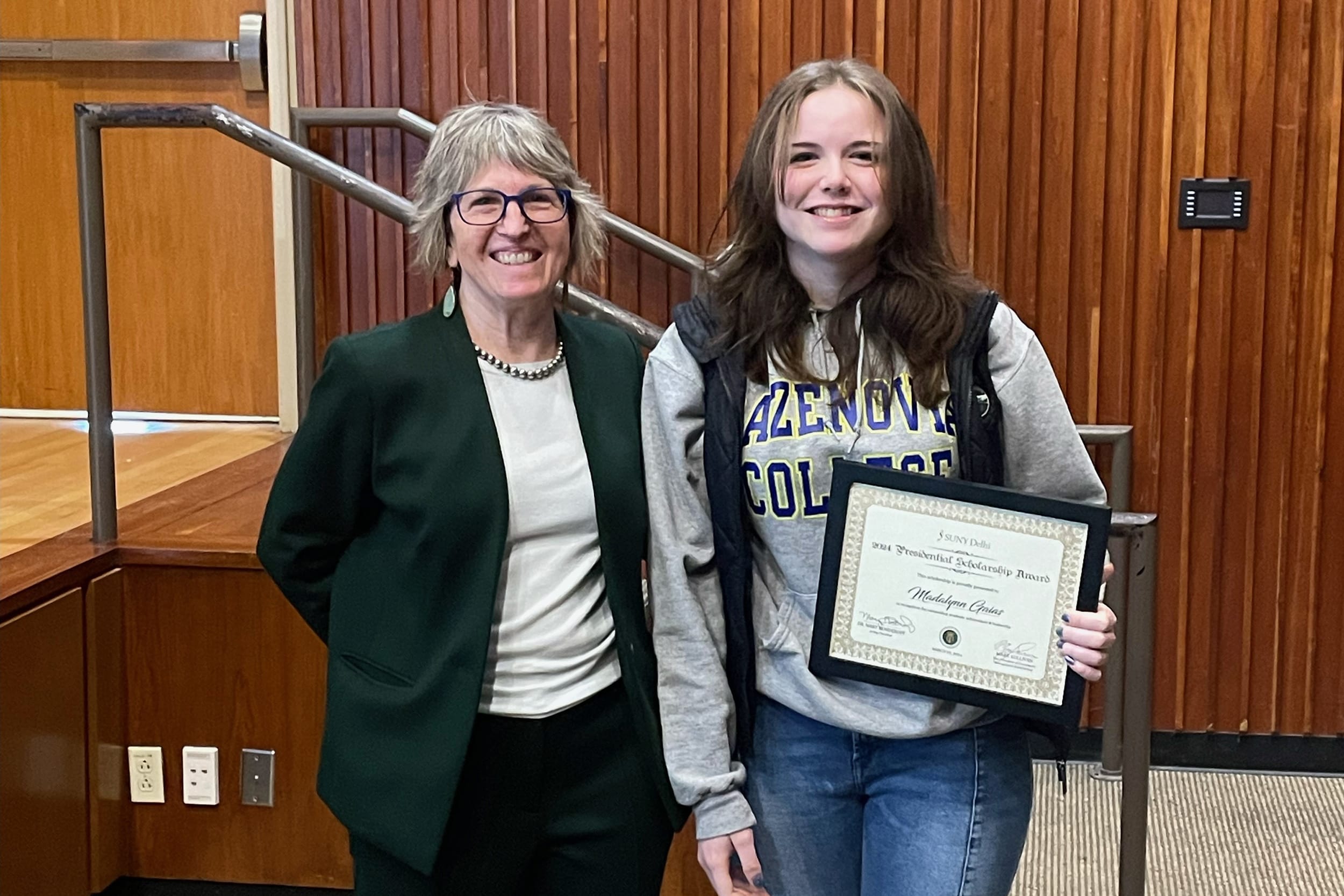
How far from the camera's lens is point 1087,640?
1335 millimetres

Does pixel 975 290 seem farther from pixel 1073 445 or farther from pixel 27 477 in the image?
pixel 27 477

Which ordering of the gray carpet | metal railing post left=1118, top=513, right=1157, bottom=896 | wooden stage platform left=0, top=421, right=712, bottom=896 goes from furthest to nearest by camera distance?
the gray carpet < wooden stage platform left=0, top=421, right=712, bottom=896 < metal railing post left=1118, top=513, right=1157, bottom=896

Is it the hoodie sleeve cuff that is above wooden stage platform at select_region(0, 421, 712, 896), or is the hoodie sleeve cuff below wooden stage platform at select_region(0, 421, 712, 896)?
above

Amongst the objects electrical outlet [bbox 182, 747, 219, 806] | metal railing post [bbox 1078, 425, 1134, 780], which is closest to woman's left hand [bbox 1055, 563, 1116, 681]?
metal railing post [bbox 1078, 425, 1134, 780]

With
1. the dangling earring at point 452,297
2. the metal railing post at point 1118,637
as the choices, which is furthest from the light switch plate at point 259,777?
the metal railing post at point 1118,637

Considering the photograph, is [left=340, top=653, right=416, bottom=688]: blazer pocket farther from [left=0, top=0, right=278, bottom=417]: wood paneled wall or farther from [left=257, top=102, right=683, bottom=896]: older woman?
[left=0, top=0, right=278, bottom=417]: wood paneled wall

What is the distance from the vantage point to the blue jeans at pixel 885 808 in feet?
4.53

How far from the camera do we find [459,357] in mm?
1455

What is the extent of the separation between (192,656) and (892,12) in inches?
82.7

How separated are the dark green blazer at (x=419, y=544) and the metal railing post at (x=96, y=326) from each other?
1172 mm

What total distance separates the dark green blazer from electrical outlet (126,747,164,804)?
1.18m

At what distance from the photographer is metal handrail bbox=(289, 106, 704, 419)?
3295 millimetres

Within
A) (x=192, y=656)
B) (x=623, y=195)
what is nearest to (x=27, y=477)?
(x=192, y=656)
